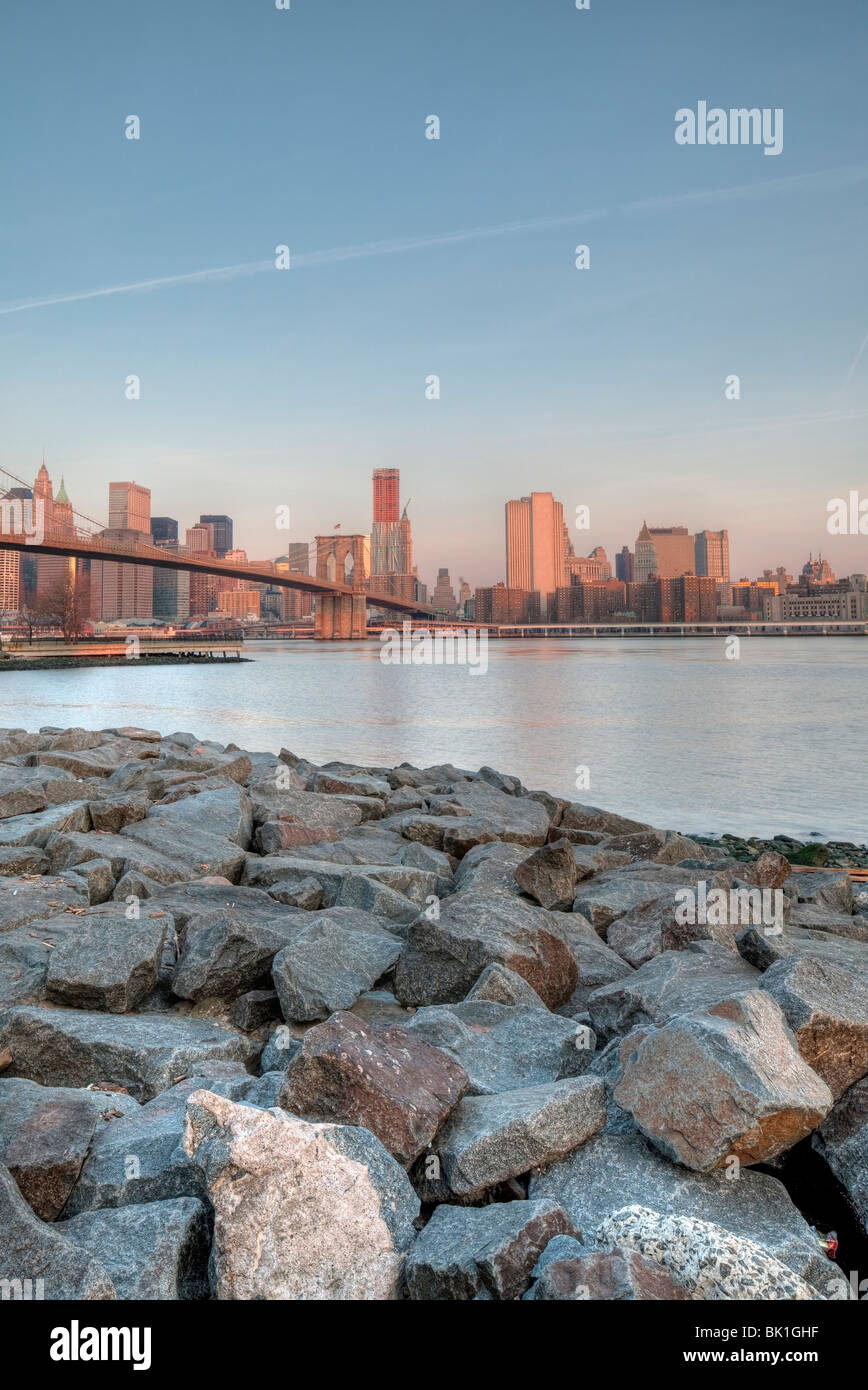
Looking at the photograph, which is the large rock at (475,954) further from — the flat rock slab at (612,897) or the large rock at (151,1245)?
the large rock at (151,1245)

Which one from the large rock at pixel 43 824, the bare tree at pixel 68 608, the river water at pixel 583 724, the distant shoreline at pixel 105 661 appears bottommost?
the river water at pixel 583 724

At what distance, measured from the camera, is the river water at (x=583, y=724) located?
12.9m

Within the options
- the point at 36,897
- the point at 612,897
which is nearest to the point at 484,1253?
the point at 36,897

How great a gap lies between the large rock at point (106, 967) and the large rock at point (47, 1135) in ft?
2.26

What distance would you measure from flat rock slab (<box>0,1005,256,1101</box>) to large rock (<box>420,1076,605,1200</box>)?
0.86m

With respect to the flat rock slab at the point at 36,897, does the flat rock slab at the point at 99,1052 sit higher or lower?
lower

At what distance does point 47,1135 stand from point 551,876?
297 cm

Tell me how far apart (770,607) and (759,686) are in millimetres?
98895

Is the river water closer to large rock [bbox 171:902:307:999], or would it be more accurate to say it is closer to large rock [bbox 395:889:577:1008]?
large rock [bbox 395:889:577:1008]

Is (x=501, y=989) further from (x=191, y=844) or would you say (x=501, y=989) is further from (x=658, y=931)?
(x=191, y=844)

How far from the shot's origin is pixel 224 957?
11.2 ft

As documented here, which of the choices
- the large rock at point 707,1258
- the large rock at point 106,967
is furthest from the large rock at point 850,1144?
the large rock at point 106,967

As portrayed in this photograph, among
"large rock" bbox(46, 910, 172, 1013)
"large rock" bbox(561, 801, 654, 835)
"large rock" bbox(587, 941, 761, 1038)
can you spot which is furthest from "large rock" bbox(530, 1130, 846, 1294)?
"large rock" bbox(561, 801, 654, 835)
